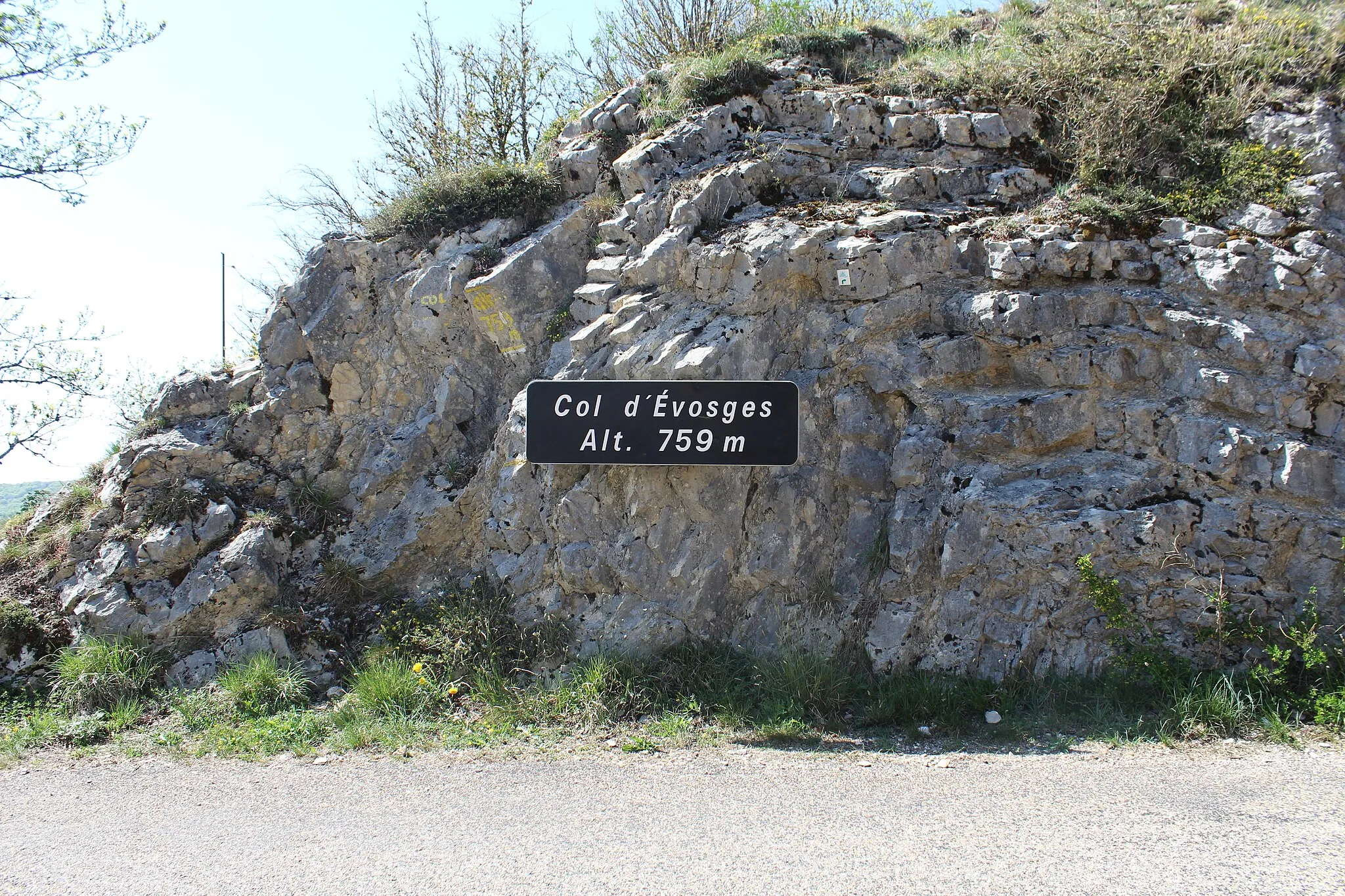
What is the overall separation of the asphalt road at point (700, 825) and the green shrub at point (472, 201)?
5388 mm

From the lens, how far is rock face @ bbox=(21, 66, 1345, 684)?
5457 millimetres

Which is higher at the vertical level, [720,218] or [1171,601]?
[720,218]

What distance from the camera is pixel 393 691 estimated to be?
5723mm

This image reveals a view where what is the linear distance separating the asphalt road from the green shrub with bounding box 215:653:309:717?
847 millimetres

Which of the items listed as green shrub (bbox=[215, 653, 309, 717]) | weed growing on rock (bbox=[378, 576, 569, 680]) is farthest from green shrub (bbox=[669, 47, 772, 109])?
green shrub (bbox=[215, 653, 309, 717])

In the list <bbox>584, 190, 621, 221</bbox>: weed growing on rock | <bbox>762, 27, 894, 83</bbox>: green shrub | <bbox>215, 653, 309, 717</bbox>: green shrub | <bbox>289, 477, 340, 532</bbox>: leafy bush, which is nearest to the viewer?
<bbox>215, 653, 309, 717</bbox>: green shrub

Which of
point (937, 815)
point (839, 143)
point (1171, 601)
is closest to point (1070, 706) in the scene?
point (1171, 601)

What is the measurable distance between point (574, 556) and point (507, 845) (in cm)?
272

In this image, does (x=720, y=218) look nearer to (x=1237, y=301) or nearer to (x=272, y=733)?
(x=1237, y=301)

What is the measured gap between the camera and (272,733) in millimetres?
5383

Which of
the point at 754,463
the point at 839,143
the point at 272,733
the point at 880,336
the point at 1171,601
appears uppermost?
the point at 839,143

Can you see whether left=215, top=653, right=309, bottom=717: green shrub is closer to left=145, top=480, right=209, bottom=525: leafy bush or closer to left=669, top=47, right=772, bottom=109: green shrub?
left=145, top=480, right=209, bottom=525: leafy bush

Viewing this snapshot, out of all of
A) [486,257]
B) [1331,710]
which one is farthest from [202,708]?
[1331,710]

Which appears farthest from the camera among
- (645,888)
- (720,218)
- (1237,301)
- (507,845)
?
(720,218)
